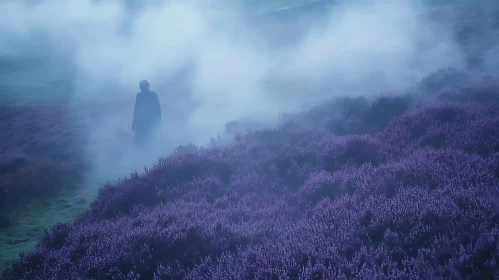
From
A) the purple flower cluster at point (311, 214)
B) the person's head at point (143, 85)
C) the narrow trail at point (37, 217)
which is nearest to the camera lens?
the purple flower cluster at point (311, 214)

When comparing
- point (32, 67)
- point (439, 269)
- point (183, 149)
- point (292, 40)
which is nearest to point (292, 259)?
point (439, 269)

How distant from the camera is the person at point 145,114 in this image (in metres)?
10.5

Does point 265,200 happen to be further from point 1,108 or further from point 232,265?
point 1,108

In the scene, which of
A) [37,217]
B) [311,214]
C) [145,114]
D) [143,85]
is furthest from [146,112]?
[311,214]

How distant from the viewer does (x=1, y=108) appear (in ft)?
61.8

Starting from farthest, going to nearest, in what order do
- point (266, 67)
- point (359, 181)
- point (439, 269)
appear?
point (266, 67)
point (359, 181)
point (439, 269)

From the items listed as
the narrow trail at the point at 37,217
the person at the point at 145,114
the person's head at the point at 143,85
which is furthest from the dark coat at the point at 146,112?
the narrow trail at the point at 37,217

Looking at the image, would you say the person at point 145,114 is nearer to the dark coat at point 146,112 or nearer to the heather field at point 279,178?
the dark coat at point 146,112

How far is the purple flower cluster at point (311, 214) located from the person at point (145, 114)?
3.85m

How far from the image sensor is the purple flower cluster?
295 cm

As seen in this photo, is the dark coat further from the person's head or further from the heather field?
the heather field

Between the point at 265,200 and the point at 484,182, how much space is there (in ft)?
9.67

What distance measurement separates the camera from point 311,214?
4367 millimetres

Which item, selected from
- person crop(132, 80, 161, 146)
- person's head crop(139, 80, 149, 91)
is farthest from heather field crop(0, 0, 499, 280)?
person's head crop(139, 80, 149, 91)
